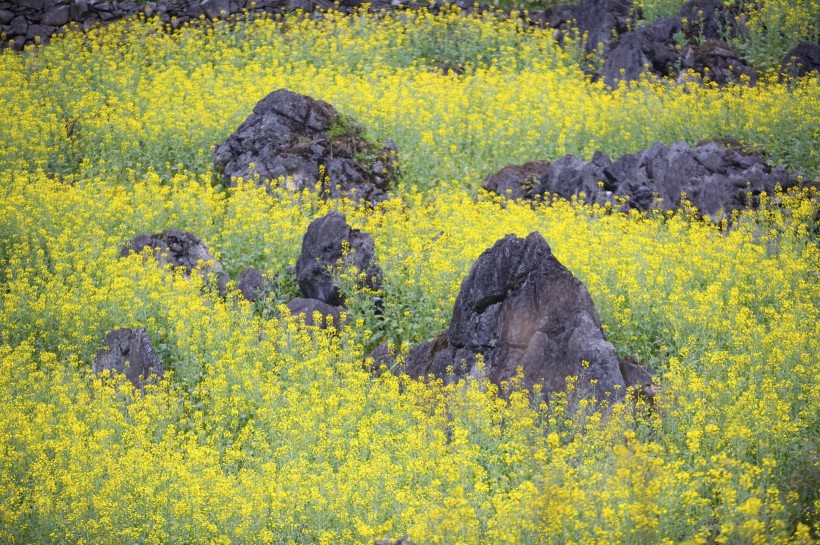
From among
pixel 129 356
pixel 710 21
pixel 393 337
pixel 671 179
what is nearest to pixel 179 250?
pixel 129 356

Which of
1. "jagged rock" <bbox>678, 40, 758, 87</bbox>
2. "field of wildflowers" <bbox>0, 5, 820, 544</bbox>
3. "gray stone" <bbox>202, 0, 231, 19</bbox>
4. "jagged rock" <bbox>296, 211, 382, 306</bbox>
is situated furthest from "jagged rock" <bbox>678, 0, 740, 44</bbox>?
"jagged rock" <bbox>296, 211, 382, 306</bbox>

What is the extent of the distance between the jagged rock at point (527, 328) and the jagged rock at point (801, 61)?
11.7m

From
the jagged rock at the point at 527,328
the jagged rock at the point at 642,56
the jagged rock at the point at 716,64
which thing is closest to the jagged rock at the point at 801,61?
the jagged rock at the point at 716,64

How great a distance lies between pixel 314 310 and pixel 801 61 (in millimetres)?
13053

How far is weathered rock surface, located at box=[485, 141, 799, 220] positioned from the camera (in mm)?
13992

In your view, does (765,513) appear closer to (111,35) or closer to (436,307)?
(436,307)

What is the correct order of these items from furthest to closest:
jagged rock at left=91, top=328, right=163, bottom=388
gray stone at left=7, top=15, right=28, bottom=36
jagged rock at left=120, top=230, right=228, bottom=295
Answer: gray stone at left=7, top=15, right=28, bottom=36, jagged rock at left=120, top=230, right=228, bottom=295, jagged rock at left=91, top=328, right=163, bottom=388

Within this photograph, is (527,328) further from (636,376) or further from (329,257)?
(329,257)

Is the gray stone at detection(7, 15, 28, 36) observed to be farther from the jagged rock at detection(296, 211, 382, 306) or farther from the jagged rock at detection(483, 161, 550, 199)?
the jagged rock at detection(296, 211, 382, 306)

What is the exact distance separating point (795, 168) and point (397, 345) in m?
8.17

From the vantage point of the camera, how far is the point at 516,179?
1566 cm

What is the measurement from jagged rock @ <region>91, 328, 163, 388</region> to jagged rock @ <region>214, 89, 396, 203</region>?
5.52m

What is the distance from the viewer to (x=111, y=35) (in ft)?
72.0

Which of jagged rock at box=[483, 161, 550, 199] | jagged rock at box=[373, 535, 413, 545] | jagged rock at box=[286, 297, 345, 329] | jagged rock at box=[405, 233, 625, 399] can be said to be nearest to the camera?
jagged rock at box=[373, 535, 413, 545]
